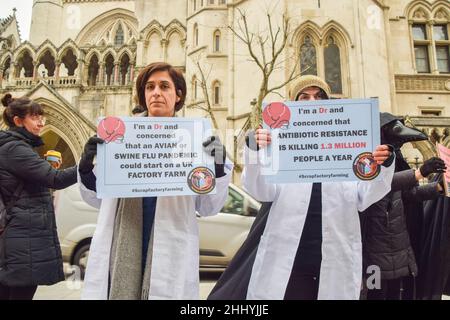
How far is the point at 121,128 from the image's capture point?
87.0 inches

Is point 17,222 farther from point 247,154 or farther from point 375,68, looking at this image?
point 375,68

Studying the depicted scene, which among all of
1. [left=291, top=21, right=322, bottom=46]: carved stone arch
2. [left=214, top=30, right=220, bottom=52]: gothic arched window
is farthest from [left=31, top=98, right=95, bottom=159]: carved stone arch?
[left=291, top=21, right=322, bottom=46]: carved stone arch

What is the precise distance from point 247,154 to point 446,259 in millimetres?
2238

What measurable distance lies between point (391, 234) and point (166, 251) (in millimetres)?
1859

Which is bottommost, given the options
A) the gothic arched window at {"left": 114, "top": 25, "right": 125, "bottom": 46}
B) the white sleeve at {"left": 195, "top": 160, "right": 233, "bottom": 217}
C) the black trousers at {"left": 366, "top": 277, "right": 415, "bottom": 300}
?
the black trousers at {"left": 366, "top": 277, "right": 415, "bottom": 300}

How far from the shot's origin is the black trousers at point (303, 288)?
2.34m

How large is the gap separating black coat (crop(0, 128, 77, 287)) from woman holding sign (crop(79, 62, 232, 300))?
58cm

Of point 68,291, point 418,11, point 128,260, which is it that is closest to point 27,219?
point 128,260

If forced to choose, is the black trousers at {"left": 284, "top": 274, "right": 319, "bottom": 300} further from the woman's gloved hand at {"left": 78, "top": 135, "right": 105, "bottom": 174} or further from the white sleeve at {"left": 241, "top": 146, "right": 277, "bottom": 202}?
the woman's gloved hand at {"left": 78, "top": 135, "right": 105, "bottom": 174}

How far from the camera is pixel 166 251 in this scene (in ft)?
6.69

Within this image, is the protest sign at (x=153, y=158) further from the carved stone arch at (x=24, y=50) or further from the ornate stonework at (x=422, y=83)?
the carved stone arch at (x=24, y=50)

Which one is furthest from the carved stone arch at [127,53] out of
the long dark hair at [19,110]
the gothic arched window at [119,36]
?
the long dark hair at [19,110]

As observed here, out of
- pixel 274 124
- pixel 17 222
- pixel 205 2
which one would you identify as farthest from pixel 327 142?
pixel 205 2

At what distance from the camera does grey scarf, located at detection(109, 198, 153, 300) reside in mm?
2006
